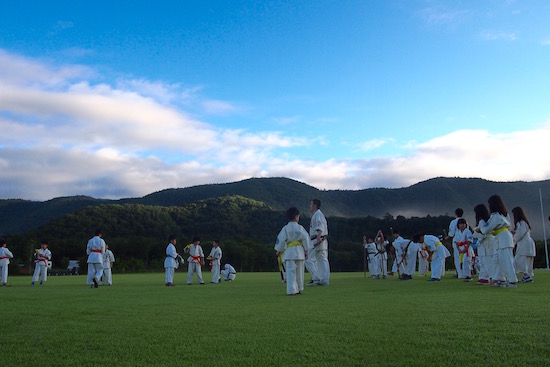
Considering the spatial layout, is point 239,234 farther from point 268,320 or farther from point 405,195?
point 268,320

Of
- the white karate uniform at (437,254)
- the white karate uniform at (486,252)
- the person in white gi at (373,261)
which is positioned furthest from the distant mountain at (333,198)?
the white karate uniform at (486,252)

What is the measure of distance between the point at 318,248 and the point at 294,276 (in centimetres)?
442

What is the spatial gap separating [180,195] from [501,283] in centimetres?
9932

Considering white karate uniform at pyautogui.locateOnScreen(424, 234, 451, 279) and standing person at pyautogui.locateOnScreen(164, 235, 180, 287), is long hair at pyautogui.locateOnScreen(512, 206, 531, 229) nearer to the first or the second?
white karate uniform at pyautogui.locateOnScreen(424, 234, 451, 279)

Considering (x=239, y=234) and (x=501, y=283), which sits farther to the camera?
(x=239, y=234)

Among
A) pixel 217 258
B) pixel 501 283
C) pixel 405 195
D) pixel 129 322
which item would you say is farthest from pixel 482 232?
pixel 405 195

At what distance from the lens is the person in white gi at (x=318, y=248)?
14.7m

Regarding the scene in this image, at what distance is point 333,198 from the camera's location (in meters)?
106

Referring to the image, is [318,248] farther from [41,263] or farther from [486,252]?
[41,263]

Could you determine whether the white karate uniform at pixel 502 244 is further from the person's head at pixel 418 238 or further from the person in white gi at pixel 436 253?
the person's head at pixel 418 238

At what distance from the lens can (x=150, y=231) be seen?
73.4 m

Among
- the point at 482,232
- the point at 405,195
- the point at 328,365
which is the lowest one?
the point at 328,365

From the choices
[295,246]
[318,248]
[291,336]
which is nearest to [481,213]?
[318,248]

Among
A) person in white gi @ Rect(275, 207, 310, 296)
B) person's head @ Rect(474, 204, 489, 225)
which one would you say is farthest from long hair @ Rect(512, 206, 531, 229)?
person in white gi @ Rect(275, 207, 310, 296)
